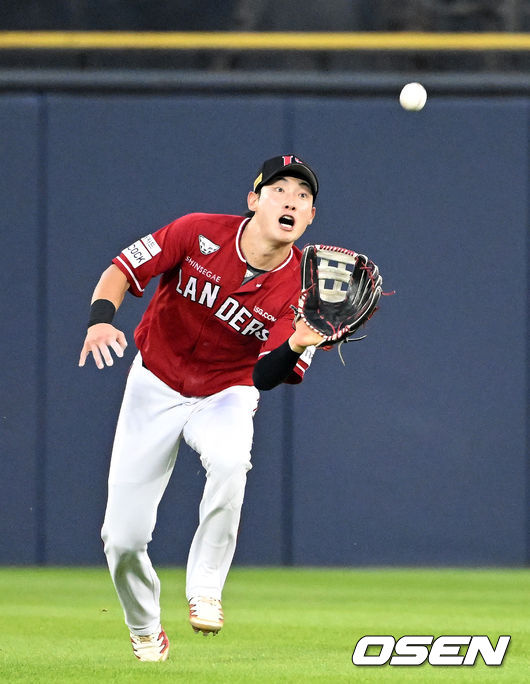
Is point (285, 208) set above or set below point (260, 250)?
above

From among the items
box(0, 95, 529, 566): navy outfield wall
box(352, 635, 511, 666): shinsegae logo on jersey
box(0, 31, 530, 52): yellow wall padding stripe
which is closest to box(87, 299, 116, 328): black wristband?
box(352, 635, 511, 666): shinsegae logo on jersey

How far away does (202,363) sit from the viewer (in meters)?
5.21

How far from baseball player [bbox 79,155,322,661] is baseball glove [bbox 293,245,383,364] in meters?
0.13

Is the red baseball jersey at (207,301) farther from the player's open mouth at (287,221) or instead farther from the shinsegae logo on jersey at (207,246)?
the player's open mouth at (287,221)

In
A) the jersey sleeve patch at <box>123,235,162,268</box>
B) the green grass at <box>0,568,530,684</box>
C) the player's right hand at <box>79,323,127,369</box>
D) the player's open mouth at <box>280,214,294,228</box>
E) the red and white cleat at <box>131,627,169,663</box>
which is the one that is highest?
the player's open mouth at <box>280,214,294,228</box>

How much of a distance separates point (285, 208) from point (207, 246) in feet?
1.30

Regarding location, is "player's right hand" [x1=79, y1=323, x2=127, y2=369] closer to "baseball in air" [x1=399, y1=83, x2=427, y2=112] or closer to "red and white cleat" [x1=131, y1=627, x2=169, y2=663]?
"red and white cleat" [x1=131, y1=627, x2=169, y2=663]

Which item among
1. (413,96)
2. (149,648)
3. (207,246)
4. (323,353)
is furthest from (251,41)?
(149,648)

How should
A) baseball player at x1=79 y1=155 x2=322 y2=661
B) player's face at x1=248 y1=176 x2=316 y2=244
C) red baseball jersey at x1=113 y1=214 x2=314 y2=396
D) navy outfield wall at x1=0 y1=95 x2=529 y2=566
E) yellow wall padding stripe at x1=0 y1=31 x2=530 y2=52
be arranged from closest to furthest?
baseball player at x1=79 y1=155 x2=322 y2=661
player's face at x1=248 y1=176 x2=316 y2=244
red baseball jersey at x1=113 y1=214 x2=314 y2=396
navy outfield wall at x1=0 y1=95 x2=529 y2=566
yellow wall padding stripe at x1=0 y1=31 x2=530 y2=52

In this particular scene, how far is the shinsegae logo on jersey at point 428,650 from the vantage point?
503 cm

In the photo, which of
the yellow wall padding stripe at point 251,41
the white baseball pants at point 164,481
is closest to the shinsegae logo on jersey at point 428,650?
the white baseball pants at point 164,481

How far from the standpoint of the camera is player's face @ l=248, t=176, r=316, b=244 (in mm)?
4934

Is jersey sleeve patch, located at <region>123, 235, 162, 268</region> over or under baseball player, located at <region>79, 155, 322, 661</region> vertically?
over

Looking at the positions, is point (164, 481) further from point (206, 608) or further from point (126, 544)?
point (206, 608)
